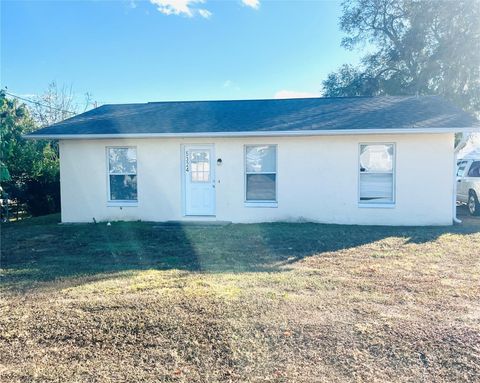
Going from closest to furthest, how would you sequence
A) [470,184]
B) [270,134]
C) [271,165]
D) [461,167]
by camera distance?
[270,134]
[271,165]
[470,184]
[461,167]

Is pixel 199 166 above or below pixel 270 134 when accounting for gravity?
below

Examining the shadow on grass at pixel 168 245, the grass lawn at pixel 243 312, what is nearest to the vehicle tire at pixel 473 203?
the shadow on grass at pixel 168 245

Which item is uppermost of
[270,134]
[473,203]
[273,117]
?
[273,117]

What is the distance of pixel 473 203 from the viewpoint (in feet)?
42.3

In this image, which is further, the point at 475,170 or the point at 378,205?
the point at 475,170

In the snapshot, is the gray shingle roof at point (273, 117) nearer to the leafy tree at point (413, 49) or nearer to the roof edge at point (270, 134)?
the roof edge at point (270, 134)

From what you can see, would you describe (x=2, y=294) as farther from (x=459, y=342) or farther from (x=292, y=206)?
(x=292, y=206)

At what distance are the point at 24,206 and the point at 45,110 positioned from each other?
15347mm

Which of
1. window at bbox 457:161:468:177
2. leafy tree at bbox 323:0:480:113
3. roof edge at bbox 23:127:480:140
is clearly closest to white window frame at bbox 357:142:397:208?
roof edge at bbox 23:127:480:140

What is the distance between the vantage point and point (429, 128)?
1006 cm

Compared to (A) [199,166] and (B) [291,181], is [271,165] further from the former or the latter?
(A) [199,166]

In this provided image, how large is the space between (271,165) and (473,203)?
6.96 meters

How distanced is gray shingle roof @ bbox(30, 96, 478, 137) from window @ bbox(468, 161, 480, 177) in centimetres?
256

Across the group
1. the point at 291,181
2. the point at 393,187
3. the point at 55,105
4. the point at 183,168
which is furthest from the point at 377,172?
the point at 55,105
